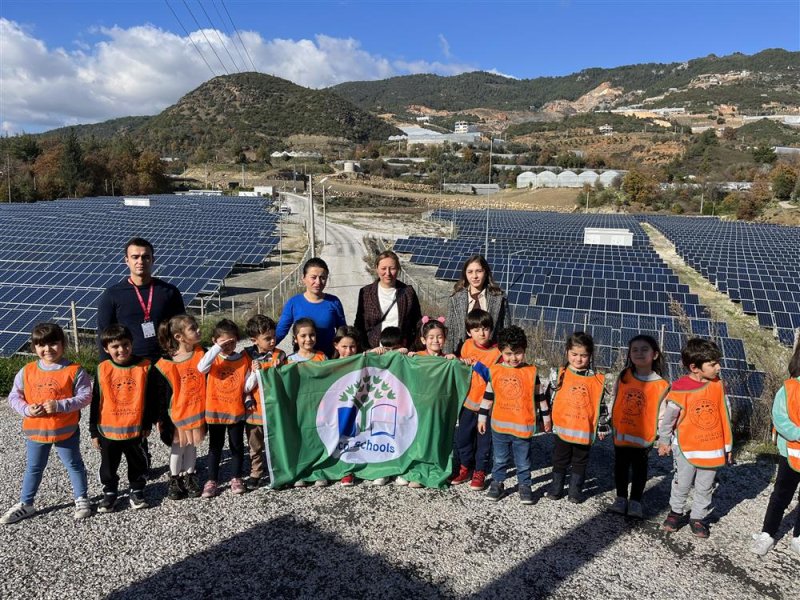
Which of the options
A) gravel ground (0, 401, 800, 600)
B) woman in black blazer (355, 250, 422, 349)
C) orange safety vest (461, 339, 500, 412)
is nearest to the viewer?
gravel ground (0, 401, 800, 600)

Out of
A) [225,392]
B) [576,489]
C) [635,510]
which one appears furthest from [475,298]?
[225,392]

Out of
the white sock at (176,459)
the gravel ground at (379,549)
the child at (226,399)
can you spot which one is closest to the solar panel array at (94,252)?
the white sock at (176,459)

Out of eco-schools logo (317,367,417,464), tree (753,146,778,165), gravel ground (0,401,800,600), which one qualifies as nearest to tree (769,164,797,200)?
tree (753,146,778,165)

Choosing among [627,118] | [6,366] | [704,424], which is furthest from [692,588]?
[627,118]

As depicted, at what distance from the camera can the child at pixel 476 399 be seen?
4668 mm

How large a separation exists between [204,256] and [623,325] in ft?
51.1

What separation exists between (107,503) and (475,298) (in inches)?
136

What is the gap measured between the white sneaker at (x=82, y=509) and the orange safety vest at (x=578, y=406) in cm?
375

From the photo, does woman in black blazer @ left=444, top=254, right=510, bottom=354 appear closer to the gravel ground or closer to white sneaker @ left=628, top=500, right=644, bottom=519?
the gravel ground

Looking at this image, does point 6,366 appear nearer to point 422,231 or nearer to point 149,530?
point 149,530

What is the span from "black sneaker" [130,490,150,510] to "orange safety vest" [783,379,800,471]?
4830 mm

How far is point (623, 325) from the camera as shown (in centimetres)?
1220

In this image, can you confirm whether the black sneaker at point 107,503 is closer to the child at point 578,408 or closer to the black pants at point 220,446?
the black pants at point 220,446

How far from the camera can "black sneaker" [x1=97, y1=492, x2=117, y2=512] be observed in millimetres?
4258
